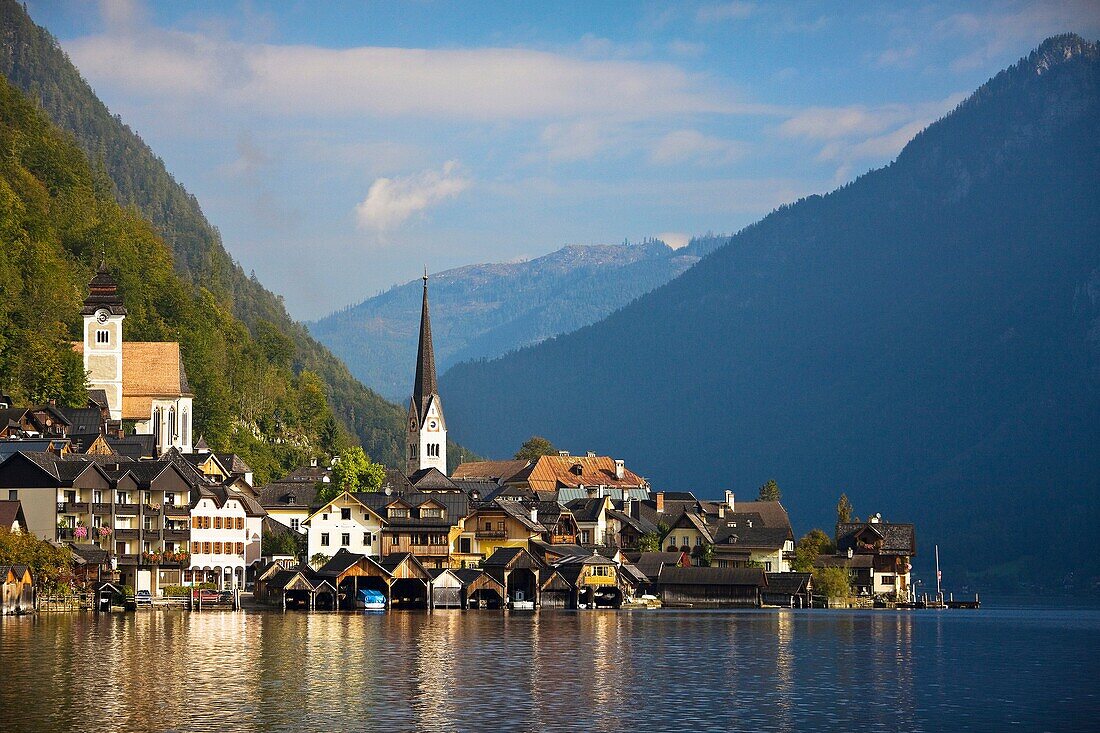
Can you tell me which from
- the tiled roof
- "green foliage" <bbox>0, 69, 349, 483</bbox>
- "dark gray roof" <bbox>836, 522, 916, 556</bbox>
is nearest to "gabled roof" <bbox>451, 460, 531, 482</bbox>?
the tiled roof

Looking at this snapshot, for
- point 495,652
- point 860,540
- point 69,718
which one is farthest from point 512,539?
point 69,718

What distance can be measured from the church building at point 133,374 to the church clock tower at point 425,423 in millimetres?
45650

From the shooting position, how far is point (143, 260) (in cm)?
17662

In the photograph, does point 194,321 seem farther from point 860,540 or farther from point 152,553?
point 860,540

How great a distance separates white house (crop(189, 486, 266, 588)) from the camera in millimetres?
115625

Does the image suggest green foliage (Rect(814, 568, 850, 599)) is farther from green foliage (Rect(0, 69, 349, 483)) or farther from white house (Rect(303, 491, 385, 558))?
green foliage (Rect(0, 69, 349, 483))

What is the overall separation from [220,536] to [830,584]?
54.6 m

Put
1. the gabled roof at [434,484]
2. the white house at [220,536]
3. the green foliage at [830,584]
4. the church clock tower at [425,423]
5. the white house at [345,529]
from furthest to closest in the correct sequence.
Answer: the church clock tower at [425,423] → the green foliage at [830,584] → the gabled roof at [434,484] → the white house at [345,529] → the white house at [220,536]

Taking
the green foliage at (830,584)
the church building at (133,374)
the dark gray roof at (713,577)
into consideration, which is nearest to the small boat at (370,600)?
the dark gray roof at (713,577)

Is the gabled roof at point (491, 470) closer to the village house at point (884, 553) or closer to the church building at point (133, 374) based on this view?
the church building at point (133, 374)

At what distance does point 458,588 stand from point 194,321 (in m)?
68.4

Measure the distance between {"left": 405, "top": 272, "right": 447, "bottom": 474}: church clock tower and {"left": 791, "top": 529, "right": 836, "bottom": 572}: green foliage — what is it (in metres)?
50.8

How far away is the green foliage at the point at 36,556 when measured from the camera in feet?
303

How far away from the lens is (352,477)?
13600cm
